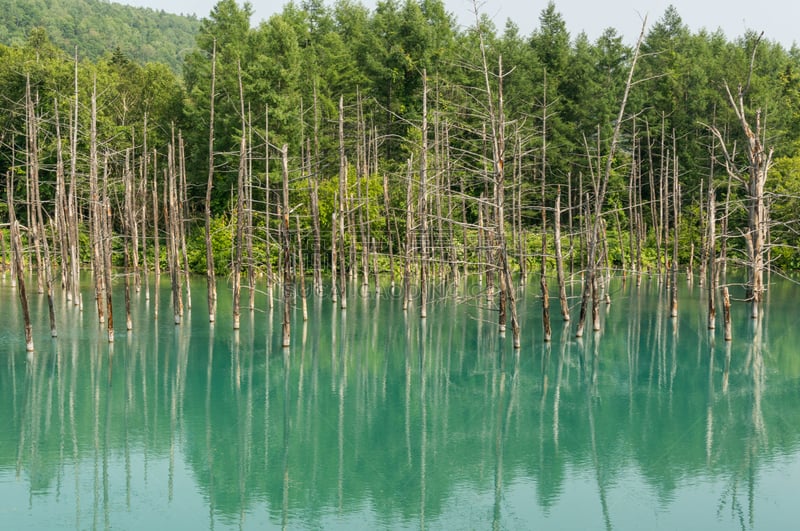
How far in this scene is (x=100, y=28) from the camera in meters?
114

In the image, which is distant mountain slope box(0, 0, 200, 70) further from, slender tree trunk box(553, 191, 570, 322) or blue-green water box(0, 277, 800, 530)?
blue-green water box(0, 277, 800, 530)

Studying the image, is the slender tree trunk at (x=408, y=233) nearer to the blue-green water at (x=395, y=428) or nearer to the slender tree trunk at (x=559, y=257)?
the blue-green water at (x=395, y=428)

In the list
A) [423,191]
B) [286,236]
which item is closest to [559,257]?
[423,191]

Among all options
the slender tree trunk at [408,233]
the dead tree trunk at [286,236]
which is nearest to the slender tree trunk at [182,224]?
the slender tree trunk at [408,233]

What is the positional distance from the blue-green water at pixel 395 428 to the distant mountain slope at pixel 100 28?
70412mm

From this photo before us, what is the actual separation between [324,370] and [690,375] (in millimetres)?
8866

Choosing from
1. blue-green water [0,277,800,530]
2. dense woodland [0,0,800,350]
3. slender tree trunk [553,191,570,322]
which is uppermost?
dense woodland [0,0,800,350]

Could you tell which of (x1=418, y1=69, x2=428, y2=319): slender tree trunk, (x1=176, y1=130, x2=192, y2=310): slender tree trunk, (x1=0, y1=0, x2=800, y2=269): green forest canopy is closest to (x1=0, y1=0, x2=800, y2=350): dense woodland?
(x1=0, y1=0, x2=800, y2=269): green forest canopy

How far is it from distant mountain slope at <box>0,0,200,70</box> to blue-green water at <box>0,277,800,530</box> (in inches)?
2772

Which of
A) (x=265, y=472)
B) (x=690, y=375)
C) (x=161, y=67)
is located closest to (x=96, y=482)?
(x=265, y=472)

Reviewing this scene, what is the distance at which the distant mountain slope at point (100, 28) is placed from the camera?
10056cm

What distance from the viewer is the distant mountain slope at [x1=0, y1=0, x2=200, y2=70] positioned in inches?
3959

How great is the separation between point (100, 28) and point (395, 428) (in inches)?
4250

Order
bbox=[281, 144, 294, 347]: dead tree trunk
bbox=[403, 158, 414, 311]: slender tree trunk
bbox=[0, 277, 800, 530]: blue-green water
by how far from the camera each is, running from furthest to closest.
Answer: bbox=[403, 158, 414, 311]: slender tree trunk, bbox=[281, 144, 294, 347]: dead tree trunk, bbox=[0, 277, 800, 530]: blue-green water
